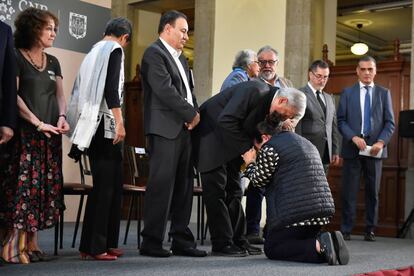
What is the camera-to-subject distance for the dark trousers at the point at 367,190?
5961mm

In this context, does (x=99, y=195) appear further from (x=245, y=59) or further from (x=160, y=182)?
(x=245, y=59)

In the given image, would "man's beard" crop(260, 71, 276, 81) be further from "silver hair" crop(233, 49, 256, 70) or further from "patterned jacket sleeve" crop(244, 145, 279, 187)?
"patterned jacket sleeve" crop(244, 145, 279, 187)

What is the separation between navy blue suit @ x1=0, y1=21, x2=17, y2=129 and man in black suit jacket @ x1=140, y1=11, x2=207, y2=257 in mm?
957

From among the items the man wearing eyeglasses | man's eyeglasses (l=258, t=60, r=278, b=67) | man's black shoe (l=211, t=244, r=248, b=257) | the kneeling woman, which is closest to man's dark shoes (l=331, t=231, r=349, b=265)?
the kneeling woman

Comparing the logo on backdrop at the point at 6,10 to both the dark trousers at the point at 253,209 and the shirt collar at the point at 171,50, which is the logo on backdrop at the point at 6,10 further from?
the dark trousers at the point at 253,209

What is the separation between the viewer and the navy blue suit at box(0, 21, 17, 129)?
320 cm

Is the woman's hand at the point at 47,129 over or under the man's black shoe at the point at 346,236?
over

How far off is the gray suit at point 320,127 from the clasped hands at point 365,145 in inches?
6.7

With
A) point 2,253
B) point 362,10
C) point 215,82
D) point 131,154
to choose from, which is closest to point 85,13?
point 131,154

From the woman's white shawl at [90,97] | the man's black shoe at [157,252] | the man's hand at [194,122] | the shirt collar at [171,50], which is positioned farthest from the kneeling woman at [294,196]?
the woman's white shawl at [90,97]

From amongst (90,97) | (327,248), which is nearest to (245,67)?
(90,97)

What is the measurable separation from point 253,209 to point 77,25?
101 inches

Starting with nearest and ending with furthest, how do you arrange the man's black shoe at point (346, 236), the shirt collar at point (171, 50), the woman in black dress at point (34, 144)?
the woman in black dress at point (34, 144), the shirt collar at point (171, 50), the man's black shoe at point (346, 236)

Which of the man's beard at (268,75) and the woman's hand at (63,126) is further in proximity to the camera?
the man's beard at (268,75)
